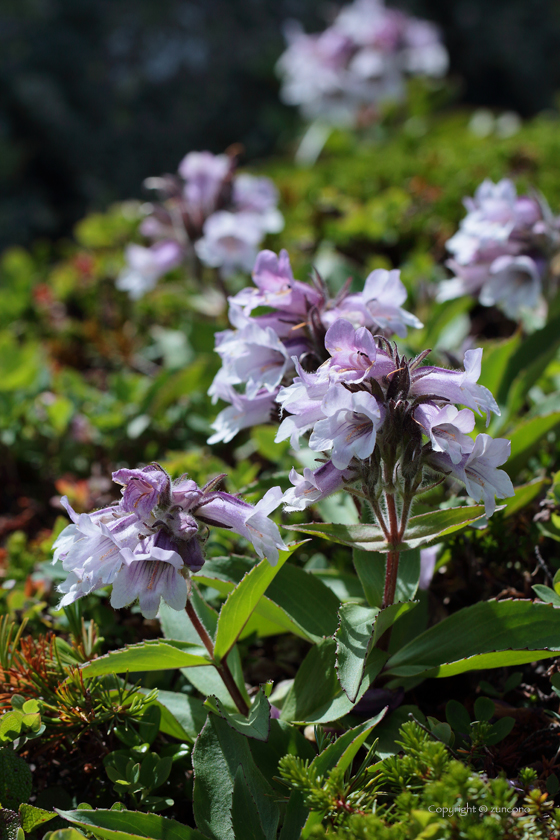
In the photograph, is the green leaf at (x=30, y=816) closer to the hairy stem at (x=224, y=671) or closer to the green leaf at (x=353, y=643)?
the hairy stem at (x=224, y=671)

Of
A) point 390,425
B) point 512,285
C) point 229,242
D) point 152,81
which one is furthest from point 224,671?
point 152,81

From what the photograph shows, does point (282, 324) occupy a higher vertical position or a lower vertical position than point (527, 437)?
higher

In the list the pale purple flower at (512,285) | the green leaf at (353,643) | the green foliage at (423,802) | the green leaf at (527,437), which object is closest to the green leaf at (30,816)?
the green foliage at (423,802)

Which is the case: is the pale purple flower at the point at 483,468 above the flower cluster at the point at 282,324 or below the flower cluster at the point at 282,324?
below

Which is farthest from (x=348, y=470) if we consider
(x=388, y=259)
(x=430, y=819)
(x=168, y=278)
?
(x=168, y=278)

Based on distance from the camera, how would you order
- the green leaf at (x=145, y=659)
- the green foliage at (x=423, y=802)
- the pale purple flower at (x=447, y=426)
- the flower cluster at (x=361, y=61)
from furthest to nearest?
1. the flower cluster at (x=361, y=61)
2. the green leaf at (x=145, y=659)
3. the pale purple flower at (x=447, y=426)
4. the green foliage at (x=423, y=802)

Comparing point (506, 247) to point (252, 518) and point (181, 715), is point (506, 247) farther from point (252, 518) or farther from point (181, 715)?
point (181, 715)

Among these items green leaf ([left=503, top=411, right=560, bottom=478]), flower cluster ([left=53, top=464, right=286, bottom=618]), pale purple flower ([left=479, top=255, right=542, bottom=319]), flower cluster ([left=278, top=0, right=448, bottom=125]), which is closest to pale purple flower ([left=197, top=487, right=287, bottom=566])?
flower cluster ([left=53, top=464, right=286, bottom=618])
